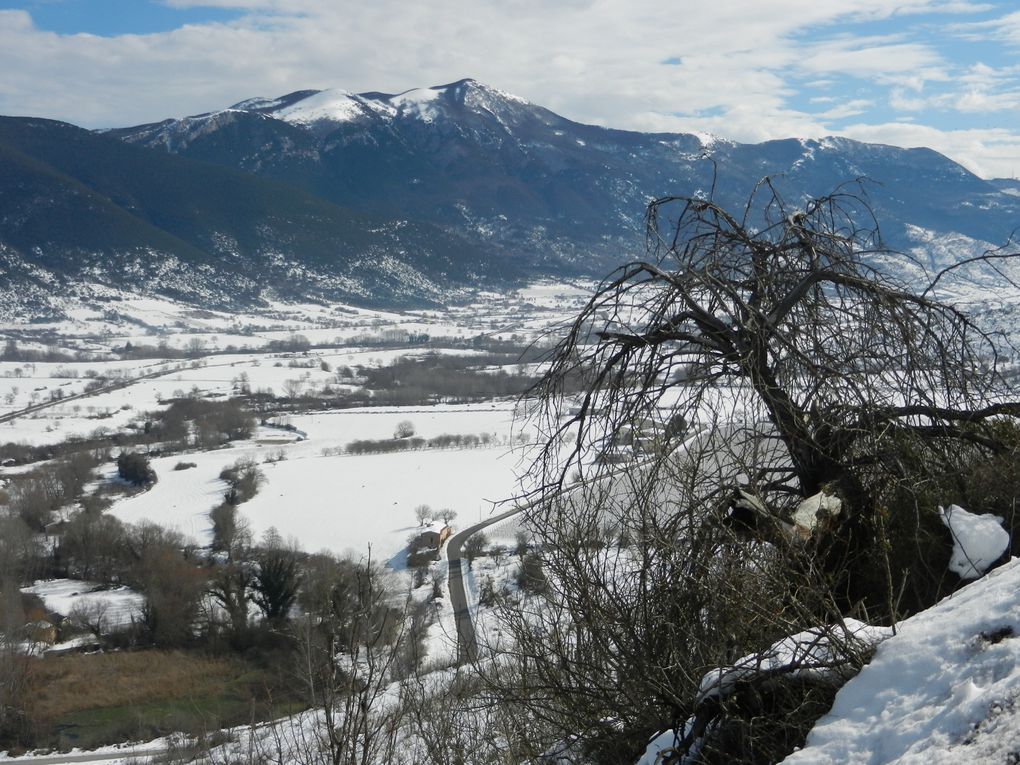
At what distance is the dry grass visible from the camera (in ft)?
74.5

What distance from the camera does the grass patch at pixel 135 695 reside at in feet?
67.9

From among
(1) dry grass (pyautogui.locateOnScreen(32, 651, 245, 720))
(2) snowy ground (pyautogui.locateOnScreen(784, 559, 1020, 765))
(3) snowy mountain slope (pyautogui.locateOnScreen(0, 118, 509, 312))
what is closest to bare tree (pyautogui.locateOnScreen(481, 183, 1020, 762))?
(2) snowy ground (pyautogui.locateOnScreen(784, 559, 1020, 765))

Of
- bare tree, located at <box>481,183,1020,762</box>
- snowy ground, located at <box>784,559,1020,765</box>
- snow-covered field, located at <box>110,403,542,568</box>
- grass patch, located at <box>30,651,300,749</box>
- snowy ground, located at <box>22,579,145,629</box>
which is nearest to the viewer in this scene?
→ snowy ground, located at <box>784,559,1020,765</box>

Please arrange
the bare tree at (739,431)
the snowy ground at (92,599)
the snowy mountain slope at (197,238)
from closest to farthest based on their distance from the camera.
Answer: the bare tree at (739,431)
the snowy ground at (92,599)
the snowy mountain slope at (197,238)

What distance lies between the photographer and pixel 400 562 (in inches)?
1187

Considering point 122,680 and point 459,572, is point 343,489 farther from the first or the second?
point 122,680

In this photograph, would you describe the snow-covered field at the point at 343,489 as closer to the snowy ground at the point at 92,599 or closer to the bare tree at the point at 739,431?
the snowy ground at the point at 92,599

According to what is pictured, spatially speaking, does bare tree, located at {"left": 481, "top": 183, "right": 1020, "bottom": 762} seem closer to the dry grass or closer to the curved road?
the curved road

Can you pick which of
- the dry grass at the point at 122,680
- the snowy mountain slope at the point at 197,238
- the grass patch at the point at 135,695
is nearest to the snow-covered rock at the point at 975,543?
the grass patch at the point at 135,695

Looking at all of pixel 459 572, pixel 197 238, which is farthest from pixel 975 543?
pixel 197 238

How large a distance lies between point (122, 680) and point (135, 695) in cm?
Answer: 118

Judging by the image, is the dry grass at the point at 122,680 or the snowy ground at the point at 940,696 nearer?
the snowy ground at the point at 940,696

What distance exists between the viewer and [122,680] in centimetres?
2395

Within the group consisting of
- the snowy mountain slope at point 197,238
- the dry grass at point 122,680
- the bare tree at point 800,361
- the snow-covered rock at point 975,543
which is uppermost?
the snowy mountain slope at point 197,238
